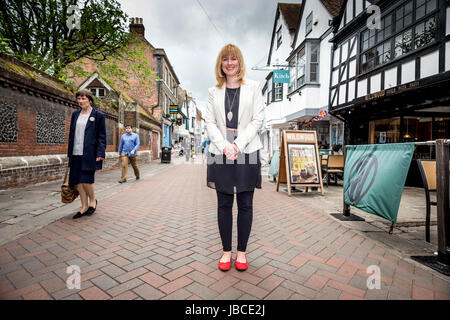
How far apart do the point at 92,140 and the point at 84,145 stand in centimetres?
14

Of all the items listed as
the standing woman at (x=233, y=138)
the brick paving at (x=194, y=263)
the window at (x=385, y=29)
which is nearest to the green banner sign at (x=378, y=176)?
the brick paving at (x=194, y=263)

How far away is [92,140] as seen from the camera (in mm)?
3605

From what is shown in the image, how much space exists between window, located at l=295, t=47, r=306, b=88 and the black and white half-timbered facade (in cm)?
203

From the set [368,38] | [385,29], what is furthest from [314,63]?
[385,29]

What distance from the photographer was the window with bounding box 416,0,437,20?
620 centimetres

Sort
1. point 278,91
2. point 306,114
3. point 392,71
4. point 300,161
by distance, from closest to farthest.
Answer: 1. point 300,161
2. point 392,71
3. point 306,114
4. point 278,91

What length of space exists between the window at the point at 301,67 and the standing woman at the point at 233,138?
11702 mm

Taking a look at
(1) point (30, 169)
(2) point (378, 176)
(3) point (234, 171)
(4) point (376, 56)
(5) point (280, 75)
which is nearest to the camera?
(3) point (234, 171)

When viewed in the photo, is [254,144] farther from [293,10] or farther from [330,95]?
[293,10]

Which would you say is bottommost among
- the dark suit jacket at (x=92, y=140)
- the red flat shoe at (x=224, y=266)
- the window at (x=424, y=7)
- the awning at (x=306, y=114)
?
Result: the red flat shoe at (x=224, y=266)

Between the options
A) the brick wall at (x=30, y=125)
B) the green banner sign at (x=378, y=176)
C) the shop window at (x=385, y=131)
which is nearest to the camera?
the green banner sign at (x=378, y=176)

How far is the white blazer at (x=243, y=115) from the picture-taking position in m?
2.04

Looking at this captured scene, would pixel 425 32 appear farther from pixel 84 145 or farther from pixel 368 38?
pixel 84 145

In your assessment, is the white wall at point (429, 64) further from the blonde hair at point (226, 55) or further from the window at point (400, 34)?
the blonde hair at point (226, 55)
